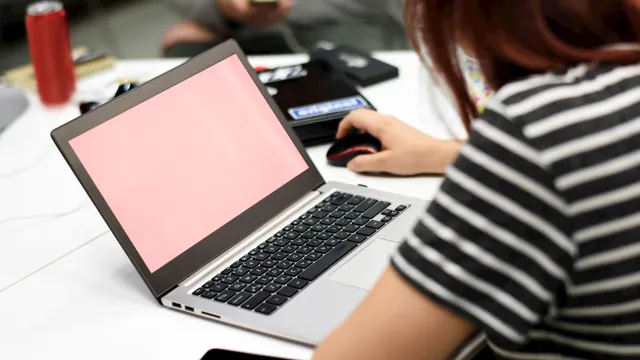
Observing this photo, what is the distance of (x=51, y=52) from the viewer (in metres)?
1.53

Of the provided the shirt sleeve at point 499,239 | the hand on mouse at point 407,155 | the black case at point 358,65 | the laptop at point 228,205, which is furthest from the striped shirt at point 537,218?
the black case at point 358,65

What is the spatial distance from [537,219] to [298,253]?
0.46 meters

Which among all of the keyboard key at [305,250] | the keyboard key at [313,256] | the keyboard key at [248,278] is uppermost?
the keyboard key at [248,278]

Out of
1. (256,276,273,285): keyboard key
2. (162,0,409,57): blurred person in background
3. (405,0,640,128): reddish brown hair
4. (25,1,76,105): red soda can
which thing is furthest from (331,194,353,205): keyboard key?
(162,0,409,57): blurred person in background

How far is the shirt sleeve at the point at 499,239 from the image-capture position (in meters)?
0.55

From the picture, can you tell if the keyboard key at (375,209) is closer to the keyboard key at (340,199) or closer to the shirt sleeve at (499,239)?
the keyboard key at (340,199)

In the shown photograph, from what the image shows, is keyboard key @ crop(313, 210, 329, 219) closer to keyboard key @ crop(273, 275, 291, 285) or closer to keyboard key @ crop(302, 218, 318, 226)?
keyboard key @ crop(302, 218, 318, 226)

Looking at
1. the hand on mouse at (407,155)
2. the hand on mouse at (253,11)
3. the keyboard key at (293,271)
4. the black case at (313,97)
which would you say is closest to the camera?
the keyboard key at (293,271)

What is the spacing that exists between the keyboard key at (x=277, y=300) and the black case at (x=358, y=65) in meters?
0.76

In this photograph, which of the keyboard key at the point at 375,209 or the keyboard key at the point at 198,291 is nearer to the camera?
the keyboard key at the point at 198,291

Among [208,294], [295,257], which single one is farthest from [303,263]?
[208,294]

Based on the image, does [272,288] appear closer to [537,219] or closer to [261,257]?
[261,257]

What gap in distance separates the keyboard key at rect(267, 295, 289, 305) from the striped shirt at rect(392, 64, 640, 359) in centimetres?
31

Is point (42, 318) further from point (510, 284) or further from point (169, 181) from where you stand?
point (510, 284)
